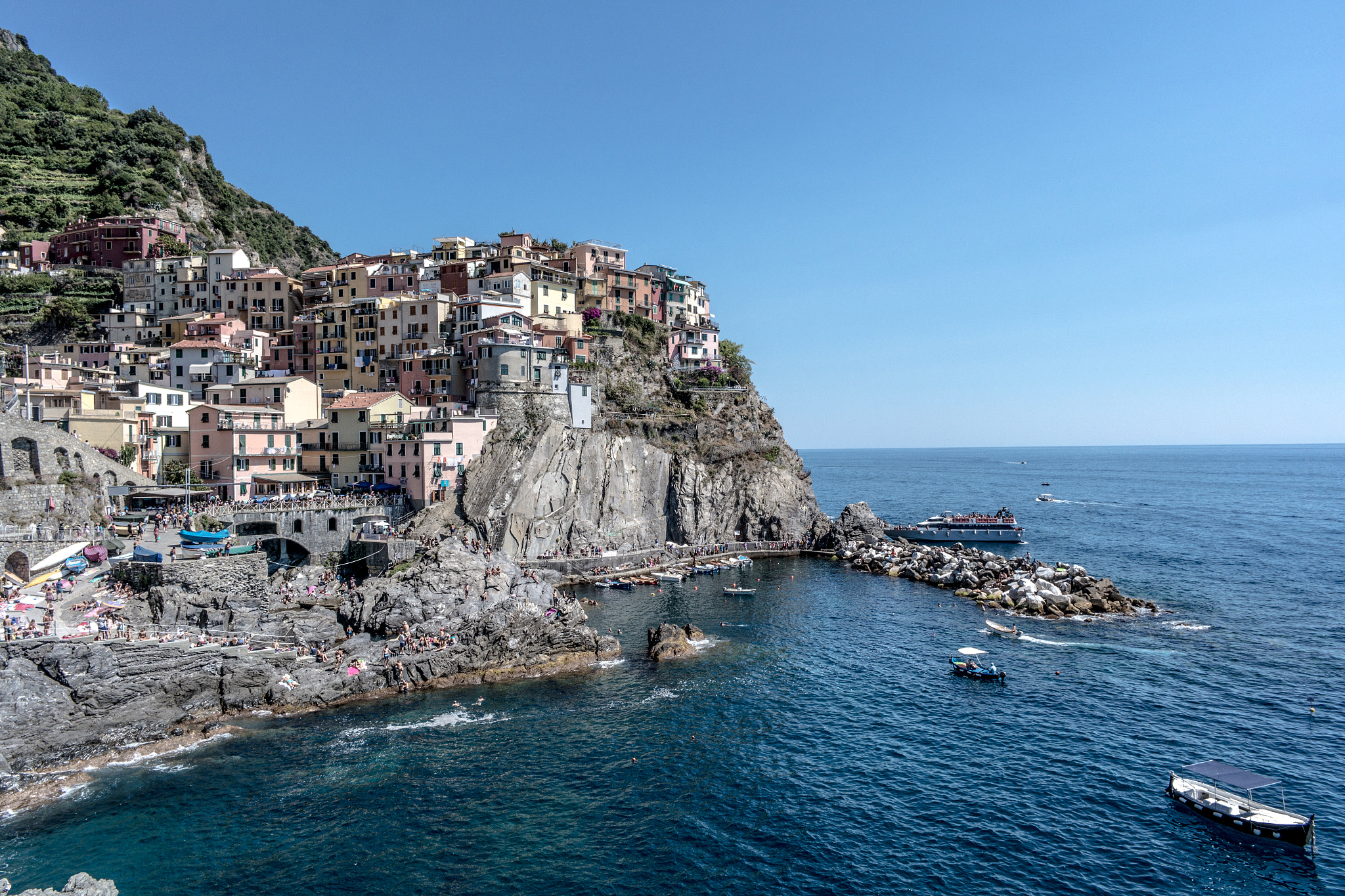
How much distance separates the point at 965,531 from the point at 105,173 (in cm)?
14045

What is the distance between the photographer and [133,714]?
3775cm

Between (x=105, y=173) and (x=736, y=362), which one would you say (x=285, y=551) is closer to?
(x=736, y=362)

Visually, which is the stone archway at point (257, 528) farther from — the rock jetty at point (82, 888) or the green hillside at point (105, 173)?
the green hillside at point (105, 173)

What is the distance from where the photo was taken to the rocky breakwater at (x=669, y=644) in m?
50.1

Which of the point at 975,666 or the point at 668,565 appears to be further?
the point at 668,565

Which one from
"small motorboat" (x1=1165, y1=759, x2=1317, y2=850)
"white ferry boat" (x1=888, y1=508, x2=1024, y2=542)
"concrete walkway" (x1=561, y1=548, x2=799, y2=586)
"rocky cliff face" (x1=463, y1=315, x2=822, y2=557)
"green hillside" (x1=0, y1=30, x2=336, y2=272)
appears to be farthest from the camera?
"green hillside" (x1=0, y1=30, x2=336, y2=272)

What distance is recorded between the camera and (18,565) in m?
46.9

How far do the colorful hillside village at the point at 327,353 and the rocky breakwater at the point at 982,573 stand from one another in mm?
29063

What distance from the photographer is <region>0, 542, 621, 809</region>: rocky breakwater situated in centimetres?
3544

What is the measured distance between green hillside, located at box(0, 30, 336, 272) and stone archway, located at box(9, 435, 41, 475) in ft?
242

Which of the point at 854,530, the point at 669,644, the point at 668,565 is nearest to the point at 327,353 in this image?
the point at 668,565

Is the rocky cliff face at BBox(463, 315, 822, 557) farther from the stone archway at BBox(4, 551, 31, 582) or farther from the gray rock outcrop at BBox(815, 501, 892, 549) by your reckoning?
the stone archway at BBox(4, 551, 31, 582)

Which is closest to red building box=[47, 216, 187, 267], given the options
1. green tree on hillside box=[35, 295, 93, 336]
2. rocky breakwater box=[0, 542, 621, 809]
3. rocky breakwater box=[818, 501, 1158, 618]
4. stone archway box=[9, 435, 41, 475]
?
green tree on hillside box=[35, 295, 93, 336]

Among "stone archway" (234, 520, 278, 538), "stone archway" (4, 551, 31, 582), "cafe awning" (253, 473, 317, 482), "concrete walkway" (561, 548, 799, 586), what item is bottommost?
"concrete walkway" (561, 548, 799, 586)
